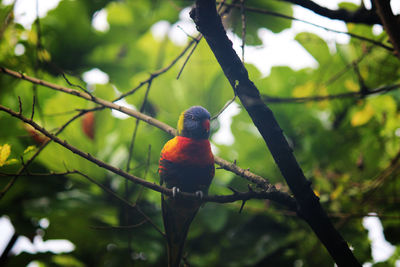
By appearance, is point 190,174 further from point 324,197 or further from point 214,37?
point 324,197

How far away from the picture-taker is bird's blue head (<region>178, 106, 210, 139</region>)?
1325 mm

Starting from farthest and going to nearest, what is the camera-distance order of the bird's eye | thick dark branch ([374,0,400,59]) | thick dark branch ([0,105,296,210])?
1. the bird's eye
2. thick dark branch ([374,0,400,59])
3. thick dark branch ([0,105,296,210])

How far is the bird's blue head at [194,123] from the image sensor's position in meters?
1.33

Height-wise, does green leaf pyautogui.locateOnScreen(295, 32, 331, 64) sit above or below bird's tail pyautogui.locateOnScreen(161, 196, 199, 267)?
above

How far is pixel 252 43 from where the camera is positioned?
2.21 metres

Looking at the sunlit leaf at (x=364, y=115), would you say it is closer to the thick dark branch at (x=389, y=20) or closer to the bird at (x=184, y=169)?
the thick dark branch at (x=389, y=20)

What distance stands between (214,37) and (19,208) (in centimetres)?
Answer: 178

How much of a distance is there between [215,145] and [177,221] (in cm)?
69

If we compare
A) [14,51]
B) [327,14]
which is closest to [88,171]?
[14,51]

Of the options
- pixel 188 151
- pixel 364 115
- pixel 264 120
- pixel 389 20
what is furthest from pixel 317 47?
pixel 264 120

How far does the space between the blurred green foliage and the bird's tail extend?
175 mm

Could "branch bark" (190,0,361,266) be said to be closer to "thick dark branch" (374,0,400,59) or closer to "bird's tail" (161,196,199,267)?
"bird's tail" (161,196,199,267)

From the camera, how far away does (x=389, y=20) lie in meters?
1.25

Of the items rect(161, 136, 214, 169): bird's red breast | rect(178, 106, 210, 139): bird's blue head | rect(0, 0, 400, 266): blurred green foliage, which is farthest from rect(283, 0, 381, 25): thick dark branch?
rect(161, 136, 214, 169): bird's red breast
